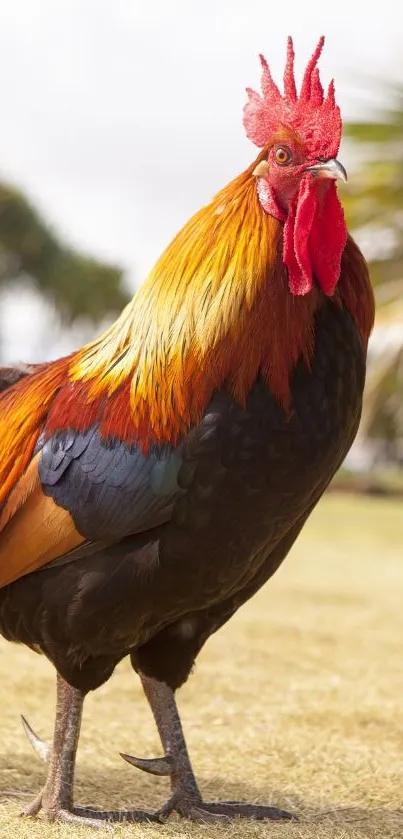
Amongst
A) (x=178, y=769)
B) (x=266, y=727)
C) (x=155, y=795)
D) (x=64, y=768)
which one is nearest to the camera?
(x=64, y=768)

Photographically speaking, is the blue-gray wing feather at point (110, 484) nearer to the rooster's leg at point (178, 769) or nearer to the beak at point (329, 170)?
the rooster's leg at point (178, 769)

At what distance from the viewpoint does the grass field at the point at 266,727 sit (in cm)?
361

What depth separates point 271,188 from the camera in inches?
123

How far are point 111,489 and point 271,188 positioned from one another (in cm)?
99

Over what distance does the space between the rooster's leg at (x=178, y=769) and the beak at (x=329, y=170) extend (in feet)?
5.57

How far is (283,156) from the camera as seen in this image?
3.13 meters

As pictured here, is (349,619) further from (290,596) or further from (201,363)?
(201,363)

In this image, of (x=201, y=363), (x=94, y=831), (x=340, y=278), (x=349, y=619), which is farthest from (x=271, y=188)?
(x=349, y=619)

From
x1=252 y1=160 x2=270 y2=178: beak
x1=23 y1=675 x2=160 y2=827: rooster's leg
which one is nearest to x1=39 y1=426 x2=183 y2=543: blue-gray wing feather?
x1=23 y1=675 x2=160 y2=827: rooster's leg

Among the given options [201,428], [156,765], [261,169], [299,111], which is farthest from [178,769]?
[299,111]

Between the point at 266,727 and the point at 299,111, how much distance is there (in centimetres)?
288

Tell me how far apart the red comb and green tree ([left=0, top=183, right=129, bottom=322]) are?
33.3 metres

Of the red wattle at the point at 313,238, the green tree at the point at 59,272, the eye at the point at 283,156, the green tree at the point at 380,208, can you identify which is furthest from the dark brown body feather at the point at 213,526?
the green tree at the point at 59,272

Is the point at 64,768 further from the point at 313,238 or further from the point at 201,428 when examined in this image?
the point at 313,238
